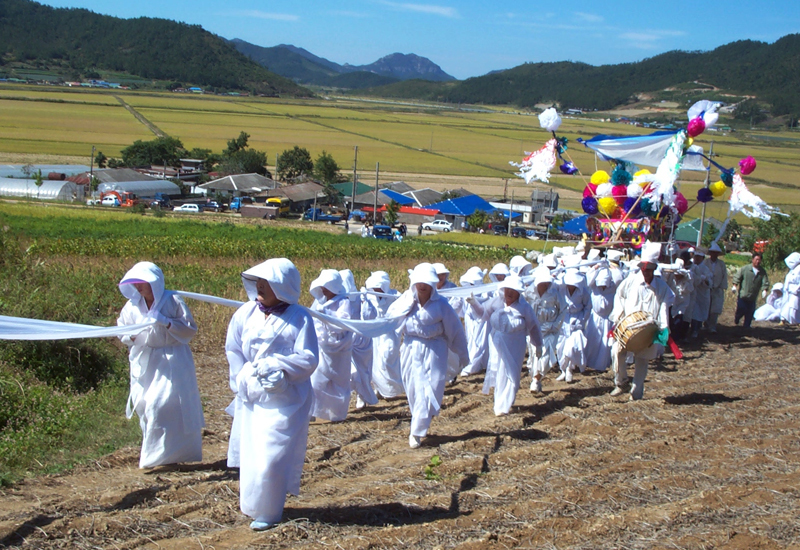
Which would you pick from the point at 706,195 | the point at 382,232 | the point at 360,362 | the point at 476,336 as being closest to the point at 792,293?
the point at 706,195

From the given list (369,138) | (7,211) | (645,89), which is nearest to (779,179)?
(369,138)

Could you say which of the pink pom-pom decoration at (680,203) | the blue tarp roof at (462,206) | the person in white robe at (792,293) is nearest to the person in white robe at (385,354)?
the pink pom-pom decoration at (680,203)

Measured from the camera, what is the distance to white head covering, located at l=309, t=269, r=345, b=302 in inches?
318

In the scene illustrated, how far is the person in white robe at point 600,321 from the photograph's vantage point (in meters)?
10.5

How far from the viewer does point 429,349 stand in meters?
7.08

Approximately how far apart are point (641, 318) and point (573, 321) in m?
1.68

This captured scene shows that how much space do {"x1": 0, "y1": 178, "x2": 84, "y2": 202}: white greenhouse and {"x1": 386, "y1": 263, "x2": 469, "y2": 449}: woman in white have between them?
37.9m

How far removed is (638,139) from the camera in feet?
40.6

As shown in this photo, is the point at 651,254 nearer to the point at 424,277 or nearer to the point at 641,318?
the point at 641,318

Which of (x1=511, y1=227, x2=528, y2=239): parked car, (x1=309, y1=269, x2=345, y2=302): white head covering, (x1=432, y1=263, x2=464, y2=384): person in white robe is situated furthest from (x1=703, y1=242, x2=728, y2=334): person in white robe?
(x1=511, y1=227, x2=528, y2=239): parked car

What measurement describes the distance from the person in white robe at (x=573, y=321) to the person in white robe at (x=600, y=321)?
0.51 metres

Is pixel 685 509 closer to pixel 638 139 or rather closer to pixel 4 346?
pixel 4 346

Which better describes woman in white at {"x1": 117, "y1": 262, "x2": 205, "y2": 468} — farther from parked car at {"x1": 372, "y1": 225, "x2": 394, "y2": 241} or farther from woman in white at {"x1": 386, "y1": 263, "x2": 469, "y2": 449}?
parked car at {"x1": 372, "y1": 225, "x2": 394, "y2": 241}

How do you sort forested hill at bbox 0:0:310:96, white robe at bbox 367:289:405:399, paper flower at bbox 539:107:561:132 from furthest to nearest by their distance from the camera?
forested hill at bbox 0:0:310:96, paper flower at bbox 539:107:561:132, white robe at bbox 367:289:405:399
